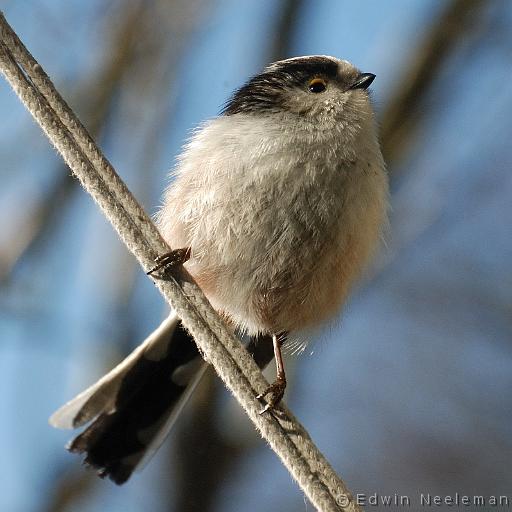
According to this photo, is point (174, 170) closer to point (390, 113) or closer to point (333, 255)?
point (333, 255)

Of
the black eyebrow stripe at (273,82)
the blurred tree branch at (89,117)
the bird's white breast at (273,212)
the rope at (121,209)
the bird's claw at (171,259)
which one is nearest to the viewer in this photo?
the rope at (121,209)

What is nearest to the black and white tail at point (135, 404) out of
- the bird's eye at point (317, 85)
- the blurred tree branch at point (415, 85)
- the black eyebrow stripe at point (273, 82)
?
the black eyebrow stripe at point (273, 82)

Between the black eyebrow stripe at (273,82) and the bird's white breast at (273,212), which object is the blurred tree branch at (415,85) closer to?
the black eyebrow stripe at (273,82)

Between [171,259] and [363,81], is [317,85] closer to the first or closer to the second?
[363,81]

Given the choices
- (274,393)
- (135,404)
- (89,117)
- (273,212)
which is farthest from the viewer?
(89,117)

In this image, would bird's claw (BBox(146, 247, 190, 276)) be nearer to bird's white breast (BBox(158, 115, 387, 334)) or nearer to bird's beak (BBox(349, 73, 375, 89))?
bird's white breast (BBox(158, 115, 387, 334))

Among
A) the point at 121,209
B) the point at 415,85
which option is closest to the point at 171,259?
the point at 121,209

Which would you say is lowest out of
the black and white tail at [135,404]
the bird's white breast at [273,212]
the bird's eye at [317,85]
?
the black and white tail at [135,404]
